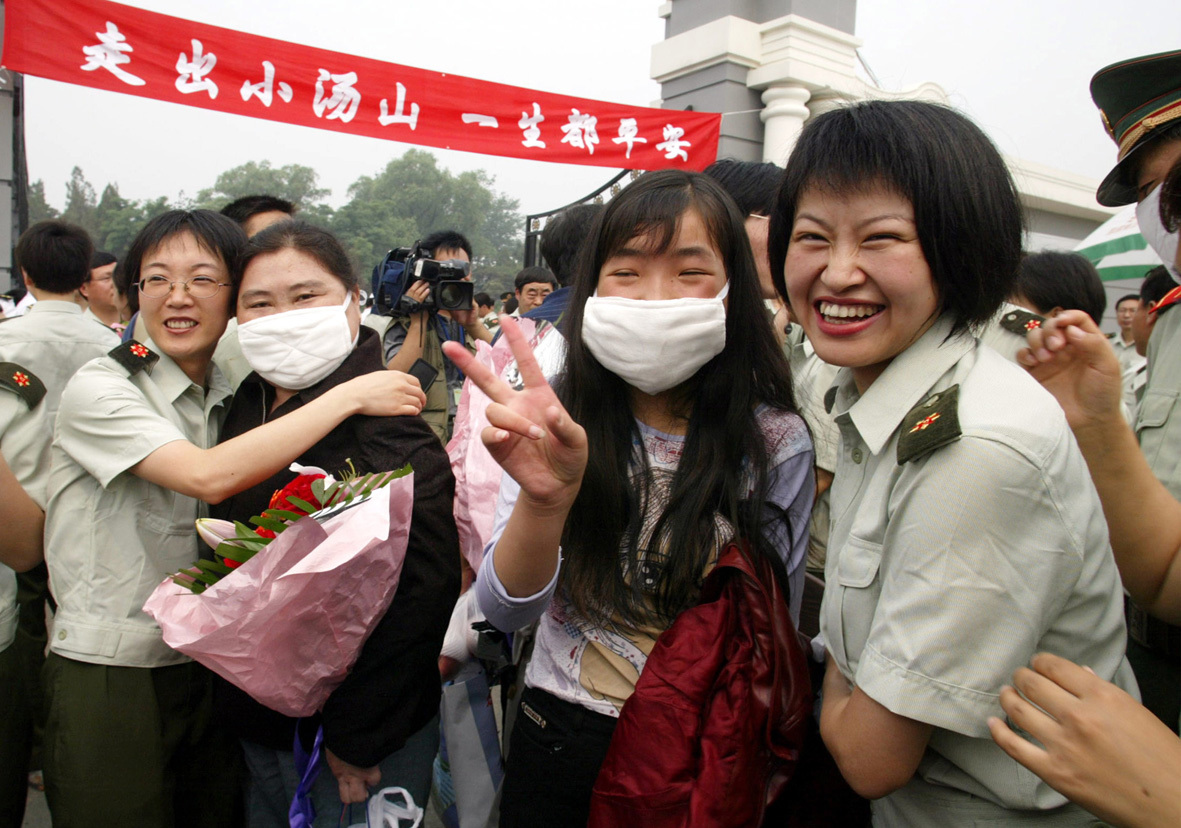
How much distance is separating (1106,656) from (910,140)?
799mm

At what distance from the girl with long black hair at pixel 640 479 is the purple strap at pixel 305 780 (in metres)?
0.42

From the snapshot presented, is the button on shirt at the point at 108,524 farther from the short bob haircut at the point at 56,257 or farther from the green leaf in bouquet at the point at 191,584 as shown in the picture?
the short bob haircut at the point at 56,257

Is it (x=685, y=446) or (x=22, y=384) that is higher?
(x=685, y=446)

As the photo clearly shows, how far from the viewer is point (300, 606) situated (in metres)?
1.42

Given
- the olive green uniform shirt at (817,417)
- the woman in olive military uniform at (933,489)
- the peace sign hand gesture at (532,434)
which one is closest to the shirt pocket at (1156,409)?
the olive green uniform shirt at (817,417)

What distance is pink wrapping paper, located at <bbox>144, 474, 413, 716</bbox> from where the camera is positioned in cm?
136

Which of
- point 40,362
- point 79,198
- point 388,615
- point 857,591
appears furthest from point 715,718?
point 79,198

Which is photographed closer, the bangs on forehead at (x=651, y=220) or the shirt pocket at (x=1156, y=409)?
the bangs on forehead at (x=651, y=220)

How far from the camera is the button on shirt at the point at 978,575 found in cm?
93

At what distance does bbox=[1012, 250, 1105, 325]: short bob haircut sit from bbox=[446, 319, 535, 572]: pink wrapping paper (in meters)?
2.08

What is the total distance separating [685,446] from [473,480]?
86cm

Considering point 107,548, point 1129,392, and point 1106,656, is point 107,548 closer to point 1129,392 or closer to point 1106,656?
point 1106,656

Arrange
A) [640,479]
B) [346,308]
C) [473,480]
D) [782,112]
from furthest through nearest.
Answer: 1. [782,112]
2. [473,480]
3. [346,308]
4. [640,479]

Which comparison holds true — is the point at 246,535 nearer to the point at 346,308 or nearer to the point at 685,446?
the point at 346,308
